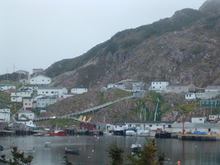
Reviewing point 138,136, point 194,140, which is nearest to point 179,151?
point 194,140

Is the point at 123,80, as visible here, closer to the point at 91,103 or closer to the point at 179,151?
the point at 91,103

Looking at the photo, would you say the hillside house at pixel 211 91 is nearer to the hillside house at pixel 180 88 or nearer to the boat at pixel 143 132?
the hillside house at pixel 180 88

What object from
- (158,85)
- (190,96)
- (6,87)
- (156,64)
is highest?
(156,64)

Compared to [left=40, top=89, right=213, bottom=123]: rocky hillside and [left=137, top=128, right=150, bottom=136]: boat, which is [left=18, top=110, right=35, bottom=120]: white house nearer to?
[left=40, top=89, right=213, bottom=123]: rocky hillside

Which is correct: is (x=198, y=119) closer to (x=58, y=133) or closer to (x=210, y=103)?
(x=210, y=103)

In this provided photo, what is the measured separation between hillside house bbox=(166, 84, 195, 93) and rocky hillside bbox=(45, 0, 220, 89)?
216 inches

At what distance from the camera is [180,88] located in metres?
128

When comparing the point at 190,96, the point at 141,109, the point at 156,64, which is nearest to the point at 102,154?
the point at 141,109

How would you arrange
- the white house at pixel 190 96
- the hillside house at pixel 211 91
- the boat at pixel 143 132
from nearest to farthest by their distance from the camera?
the boat at pixel 143 132 < the hillside house at pixel 211 91 < the white house at pixel 190 96

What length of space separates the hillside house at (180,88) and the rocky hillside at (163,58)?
5.49 m

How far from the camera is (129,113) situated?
116 meters

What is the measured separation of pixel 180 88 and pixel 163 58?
26.2 meters

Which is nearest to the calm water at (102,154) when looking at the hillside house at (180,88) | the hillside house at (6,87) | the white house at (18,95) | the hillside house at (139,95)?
the hillside house at (139,95)

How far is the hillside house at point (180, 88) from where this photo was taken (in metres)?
127
